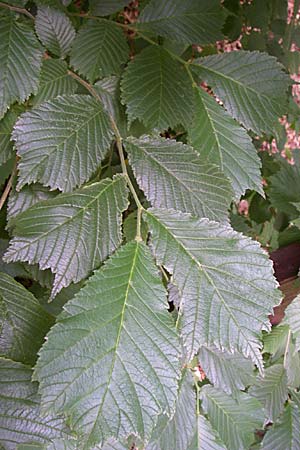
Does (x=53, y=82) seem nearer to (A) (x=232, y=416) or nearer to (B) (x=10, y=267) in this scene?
(B) (x=10, y=267)

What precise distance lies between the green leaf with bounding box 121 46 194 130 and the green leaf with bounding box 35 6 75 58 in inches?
5.4

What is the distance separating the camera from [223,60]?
41.4 inches

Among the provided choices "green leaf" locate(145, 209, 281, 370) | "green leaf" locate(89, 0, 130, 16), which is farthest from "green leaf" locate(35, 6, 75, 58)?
"green leaf" locate(145, 209, 281, 370)

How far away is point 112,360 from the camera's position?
0.60m

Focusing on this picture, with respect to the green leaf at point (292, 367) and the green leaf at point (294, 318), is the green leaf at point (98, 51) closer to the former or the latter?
the green leaf at point (294, 318)

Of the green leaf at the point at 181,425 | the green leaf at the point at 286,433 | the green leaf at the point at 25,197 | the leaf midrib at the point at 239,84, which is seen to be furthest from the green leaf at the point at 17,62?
the green leaf at the point at 286,433

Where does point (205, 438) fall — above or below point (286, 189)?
below

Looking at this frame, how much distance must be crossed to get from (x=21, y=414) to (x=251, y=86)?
72 cm

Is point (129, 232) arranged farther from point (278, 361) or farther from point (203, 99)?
point (278, 361)

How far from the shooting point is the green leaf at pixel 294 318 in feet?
3.21

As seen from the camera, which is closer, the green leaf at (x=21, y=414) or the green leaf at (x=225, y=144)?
the green leaf at (x=21, y=414)

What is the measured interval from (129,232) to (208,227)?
0.51 ft

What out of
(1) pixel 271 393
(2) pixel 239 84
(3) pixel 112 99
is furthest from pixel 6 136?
(1) pixel 271 393

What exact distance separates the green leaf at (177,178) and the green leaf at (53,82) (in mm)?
196
